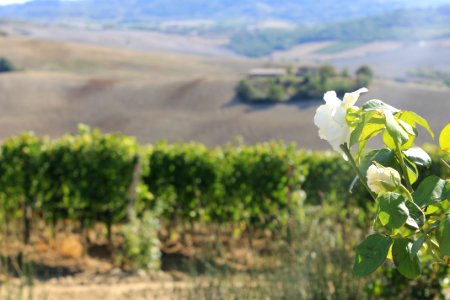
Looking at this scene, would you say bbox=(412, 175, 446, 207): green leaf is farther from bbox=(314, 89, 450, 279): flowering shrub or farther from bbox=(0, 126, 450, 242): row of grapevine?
bbox=(0, 126, 450, 242): row of grapevine

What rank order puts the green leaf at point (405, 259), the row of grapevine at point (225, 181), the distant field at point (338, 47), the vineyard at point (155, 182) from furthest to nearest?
the distant field at point (338, 47) < the row of grapevine at point (225, 181) < the vineyard at point (155, 182) < the green leaf at point (405, 259)

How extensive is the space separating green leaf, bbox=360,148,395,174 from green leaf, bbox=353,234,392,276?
0.46 feet

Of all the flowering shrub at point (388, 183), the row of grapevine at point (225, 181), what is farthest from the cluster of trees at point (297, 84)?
the flowering shrub at point (388, 183)

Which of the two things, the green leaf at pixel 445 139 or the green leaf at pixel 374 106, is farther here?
the green leaf at pixel 445 139

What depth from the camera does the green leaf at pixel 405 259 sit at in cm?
134

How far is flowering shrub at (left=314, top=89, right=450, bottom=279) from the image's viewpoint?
1.26m

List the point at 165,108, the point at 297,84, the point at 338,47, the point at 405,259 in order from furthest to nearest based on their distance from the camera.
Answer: the point at 338,47 < the point at 165,108 < the point at 297,84 < the point at 405,259

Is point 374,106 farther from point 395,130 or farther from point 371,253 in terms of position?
point 371,253

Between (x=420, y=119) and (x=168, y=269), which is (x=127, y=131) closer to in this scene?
(x=168, y=269)

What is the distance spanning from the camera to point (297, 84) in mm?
32969

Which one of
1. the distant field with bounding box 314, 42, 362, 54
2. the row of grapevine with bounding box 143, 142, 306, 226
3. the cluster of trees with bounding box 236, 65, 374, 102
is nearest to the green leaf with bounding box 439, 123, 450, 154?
the row of grapevine with bounding box 143, 142, 306, 226

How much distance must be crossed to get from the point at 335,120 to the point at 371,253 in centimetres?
25

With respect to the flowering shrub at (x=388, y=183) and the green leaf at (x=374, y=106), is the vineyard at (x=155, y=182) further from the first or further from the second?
the green leaf at (x=374, y=106)

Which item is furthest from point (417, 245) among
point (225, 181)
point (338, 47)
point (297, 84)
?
point (338, 47)
